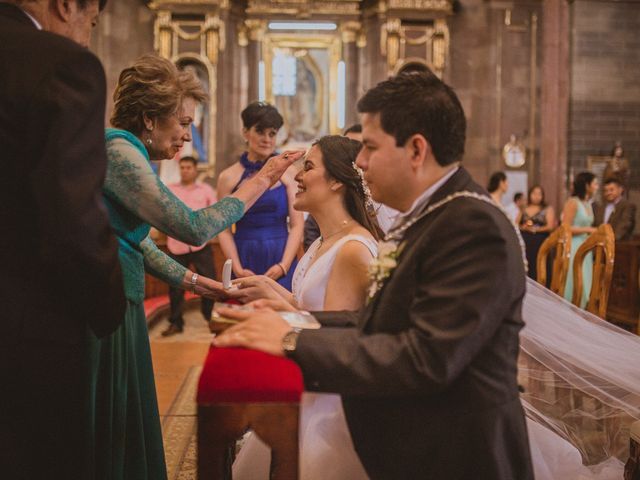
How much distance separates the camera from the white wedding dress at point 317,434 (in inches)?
77.0

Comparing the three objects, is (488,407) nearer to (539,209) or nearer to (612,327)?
(612,327)

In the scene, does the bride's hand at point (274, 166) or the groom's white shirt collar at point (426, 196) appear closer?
the groom's white shirt collar at point (426, 196)

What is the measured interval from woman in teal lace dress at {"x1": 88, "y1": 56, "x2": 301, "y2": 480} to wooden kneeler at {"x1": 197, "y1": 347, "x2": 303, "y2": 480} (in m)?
0.75

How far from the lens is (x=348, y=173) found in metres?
2.53

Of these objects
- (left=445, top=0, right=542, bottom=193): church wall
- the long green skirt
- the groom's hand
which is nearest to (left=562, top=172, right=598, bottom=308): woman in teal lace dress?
(left=445, top=0, right=542, bottom=193): church wall

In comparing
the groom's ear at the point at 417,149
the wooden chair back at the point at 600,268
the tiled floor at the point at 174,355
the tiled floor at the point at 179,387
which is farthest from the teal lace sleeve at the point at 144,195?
the tiled floor at the point at 174,355

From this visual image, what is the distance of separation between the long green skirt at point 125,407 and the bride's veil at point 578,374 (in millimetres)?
1411

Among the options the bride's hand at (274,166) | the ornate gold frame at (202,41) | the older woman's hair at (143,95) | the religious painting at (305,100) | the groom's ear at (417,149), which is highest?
the ornate gold frame at (202,41)

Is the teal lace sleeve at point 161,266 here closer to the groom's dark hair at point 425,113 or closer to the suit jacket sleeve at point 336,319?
the suit jacket sleeve at point 336,319

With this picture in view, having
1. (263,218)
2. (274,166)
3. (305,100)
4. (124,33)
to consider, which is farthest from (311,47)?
(274,166)

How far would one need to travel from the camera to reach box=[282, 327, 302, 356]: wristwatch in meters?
1.46

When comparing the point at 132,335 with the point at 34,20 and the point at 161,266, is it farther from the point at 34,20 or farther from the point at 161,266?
the point at 34,20

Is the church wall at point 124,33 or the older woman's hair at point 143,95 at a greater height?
the church wall at point 124,33

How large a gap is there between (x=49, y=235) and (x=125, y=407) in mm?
836
